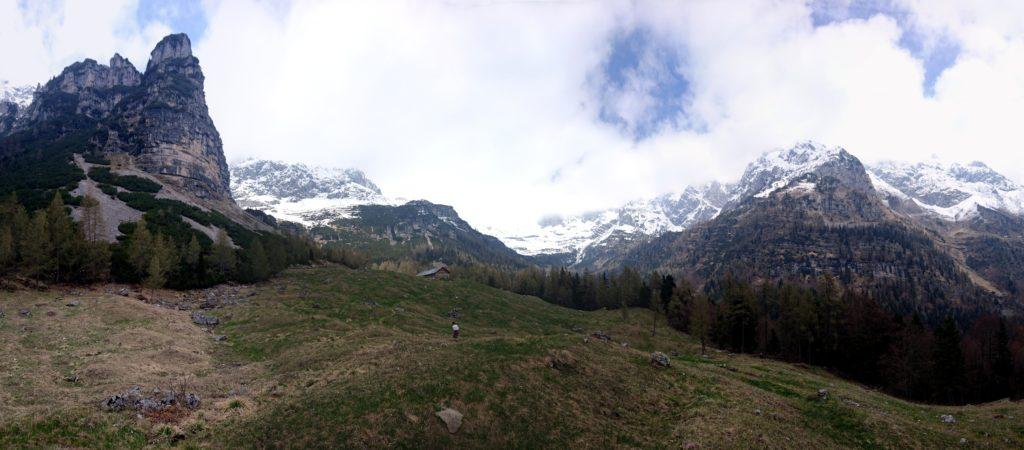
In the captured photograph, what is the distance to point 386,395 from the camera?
103 ft

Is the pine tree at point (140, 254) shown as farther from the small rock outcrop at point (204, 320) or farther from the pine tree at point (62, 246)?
the small rock outcrop at point (204, 320)

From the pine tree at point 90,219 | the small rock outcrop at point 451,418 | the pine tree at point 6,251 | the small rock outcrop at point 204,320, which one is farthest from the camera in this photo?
the pine tree at point 90,219

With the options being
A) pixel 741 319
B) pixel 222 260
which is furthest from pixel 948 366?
pixel 222 260

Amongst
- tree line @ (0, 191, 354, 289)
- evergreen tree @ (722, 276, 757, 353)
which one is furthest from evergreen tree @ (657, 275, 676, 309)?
tree line @ (0, 191, 354, 289)

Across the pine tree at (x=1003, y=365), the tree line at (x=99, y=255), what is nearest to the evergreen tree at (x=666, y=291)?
the pine tree at (x=1003, y=365)

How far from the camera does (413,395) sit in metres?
31.5

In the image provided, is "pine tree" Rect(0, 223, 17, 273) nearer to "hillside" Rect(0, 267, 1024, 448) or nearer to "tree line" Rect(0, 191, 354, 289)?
"tree line" Rect(0, 191, 354, 289)

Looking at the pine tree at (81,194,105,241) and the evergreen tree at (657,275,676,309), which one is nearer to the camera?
the pine tree at (81,194,105,241)

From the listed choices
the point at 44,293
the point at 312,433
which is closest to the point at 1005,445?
the point at 312,433

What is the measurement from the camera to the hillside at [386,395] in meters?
27.1

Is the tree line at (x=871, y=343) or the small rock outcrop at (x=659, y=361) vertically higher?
the tree line at (x=871, y=343)

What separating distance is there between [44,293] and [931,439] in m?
104

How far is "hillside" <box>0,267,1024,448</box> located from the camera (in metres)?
27.1

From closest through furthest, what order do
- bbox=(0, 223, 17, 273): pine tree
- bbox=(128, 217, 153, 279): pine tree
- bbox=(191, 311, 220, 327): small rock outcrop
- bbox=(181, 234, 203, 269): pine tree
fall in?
bbox=(191, 311, 220, 327): small rock outcrop, bbox=(0, 223, 17, 273): pine tree, bbox=(128, 217, 153, 279): pine tree, bbox=(181, 234, 203, 269): pine tree
